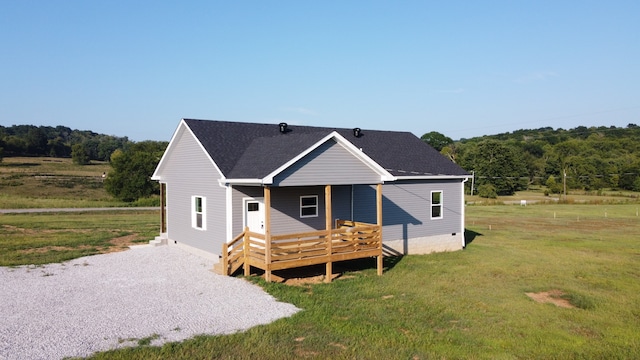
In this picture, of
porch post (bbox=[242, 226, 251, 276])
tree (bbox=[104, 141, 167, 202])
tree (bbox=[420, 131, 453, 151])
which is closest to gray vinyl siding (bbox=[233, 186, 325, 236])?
porch post (bbox=[242, 226, 251, 276])

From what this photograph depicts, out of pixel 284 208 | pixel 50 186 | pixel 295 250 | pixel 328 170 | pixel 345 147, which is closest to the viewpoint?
pixel 295 250

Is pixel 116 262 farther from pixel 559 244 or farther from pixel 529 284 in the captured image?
pixel 559 244

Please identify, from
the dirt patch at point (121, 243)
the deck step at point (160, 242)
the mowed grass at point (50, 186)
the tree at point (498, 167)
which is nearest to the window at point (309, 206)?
the deck step at point (160, 242)

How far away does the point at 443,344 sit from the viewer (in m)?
9.24

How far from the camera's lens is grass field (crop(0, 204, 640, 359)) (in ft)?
29.1

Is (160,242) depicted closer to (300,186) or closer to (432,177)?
(300,186)

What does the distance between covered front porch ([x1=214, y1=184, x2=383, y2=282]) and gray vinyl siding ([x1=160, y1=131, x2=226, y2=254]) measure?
4.72 ft

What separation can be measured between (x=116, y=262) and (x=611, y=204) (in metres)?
52.5

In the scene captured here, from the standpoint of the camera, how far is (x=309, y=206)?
17125 mm

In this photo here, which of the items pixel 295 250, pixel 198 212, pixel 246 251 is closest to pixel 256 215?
pixel 246 251

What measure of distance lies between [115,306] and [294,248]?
5.14 meters

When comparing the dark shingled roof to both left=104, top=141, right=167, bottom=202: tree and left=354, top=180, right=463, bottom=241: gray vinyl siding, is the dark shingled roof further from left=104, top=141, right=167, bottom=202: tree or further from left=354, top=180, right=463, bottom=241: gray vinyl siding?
left=104, top=141, right=167, bottom=202: tree

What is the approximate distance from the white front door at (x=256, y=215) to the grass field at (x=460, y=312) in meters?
2.66

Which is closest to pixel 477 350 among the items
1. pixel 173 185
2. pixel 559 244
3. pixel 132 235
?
pixel 173 185
